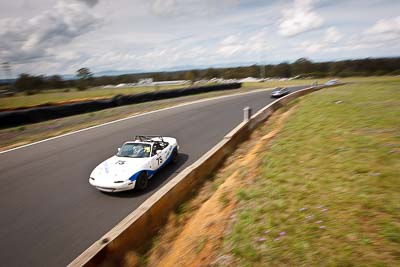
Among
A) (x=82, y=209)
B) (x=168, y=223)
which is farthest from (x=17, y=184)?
(x=168, y=223)

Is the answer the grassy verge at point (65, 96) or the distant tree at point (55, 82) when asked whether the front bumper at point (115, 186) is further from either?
the distant tree at point (55, 82)

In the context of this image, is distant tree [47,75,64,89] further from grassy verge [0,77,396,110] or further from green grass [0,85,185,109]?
green grass [0,85,185,109]

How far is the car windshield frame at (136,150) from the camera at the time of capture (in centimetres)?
886

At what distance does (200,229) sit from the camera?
18.1 feet

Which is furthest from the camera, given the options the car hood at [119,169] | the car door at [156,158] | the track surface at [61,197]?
the car door at [156,158]

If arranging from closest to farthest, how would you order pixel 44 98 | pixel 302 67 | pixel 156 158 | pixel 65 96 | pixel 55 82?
pixel 156 158 → pixel 44 98 → pixel 65 96 → pixel 55 82 → pixel 302 67

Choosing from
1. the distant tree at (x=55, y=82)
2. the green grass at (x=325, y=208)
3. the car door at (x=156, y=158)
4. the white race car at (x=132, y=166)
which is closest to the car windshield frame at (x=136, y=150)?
the white race car at (x=132, y=166)

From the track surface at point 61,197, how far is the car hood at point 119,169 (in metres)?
0.50

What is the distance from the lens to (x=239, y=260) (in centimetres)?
403

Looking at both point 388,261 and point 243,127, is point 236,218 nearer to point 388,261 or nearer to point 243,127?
point 388,261

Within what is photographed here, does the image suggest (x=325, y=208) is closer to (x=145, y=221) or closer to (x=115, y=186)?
(x=145, y=221)

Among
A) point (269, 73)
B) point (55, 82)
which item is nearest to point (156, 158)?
point (55, 82)

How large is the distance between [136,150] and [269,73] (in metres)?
121

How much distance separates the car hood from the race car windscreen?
0.79 feet
